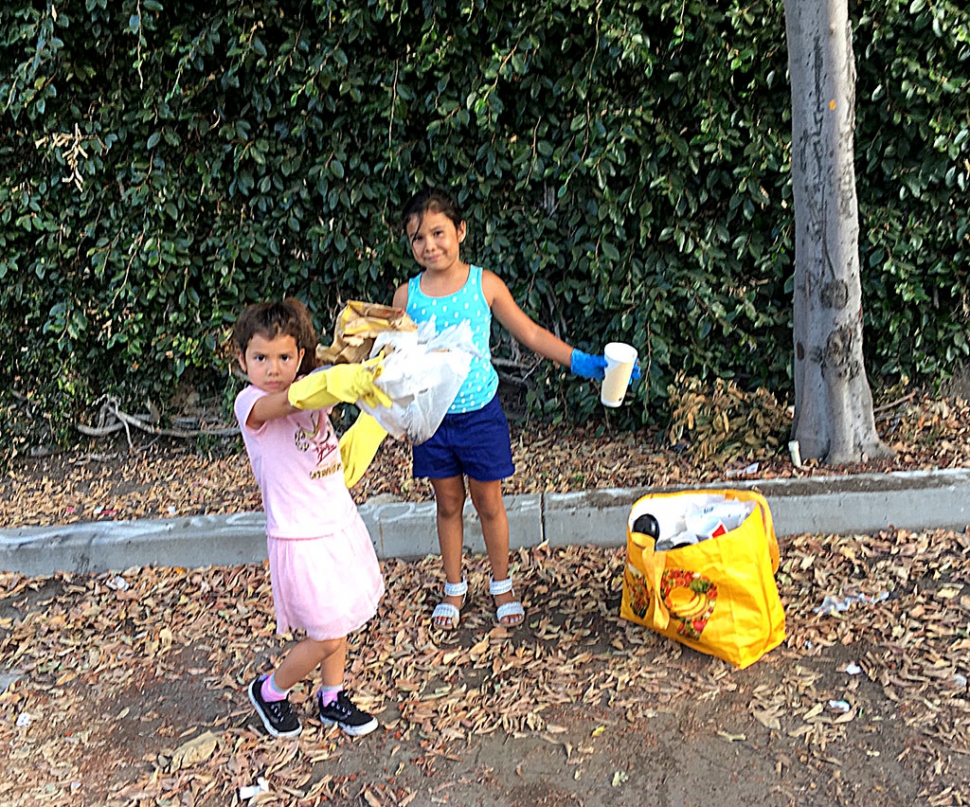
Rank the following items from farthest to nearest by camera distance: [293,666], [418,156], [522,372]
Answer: [522,372]
[418,156]
[293,666]

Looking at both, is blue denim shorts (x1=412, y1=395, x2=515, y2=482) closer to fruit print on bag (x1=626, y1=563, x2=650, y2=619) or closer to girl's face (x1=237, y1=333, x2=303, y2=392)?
fruit print on bag (x1=626, y1=563, x2=650, y2=619)

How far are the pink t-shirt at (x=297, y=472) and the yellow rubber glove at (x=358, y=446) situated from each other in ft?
0.51

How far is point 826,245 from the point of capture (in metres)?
3.94

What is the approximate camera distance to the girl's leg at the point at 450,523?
3.25 metres

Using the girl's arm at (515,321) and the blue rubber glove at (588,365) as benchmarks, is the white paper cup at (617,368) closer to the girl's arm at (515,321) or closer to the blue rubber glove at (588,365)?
the blue rubber glove at (588,365)

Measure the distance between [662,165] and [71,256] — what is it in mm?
3489

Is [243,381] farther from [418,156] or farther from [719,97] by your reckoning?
[719,97]

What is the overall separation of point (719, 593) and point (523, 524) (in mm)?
1264

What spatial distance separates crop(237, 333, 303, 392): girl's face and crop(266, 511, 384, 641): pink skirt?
1.60 ft

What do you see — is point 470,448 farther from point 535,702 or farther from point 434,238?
point 535,702

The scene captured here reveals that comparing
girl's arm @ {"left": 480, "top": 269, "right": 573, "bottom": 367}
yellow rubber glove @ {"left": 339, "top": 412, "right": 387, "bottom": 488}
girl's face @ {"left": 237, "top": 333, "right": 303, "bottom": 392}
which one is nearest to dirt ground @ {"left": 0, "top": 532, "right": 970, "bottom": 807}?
yellow rubber glove @ {"left": 339, "top": 412, "right": 387, "bottom": 488}

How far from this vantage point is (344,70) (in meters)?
4.58

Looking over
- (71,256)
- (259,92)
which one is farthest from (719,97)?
(71,256)

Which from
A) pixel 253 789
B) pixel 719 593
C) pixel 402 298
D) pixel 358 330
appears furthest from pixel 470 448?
pixel 253 789
